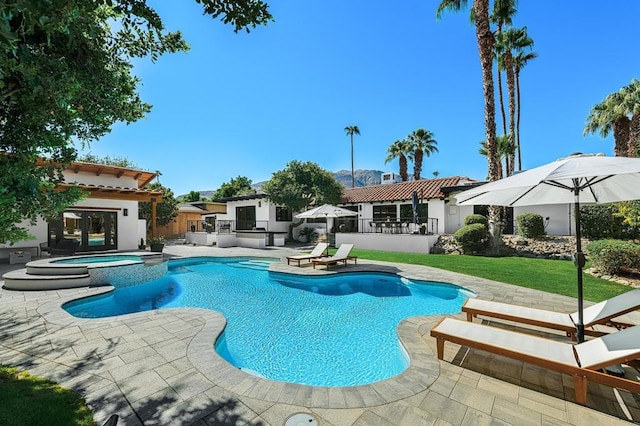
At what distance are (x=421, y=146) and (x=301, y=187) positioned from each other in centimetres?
1960

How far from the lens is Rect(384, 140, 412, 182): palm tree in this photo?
35.3 metres

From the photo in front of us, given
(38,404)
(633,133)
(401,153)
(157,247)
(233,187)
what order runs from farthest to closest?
(233,187) < (401,153) < (633,133) < (157,247) < (38,404)

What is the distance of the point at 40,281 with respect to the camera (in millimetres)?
8766

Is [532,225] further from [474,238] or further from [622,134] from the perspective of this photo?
[622,134]

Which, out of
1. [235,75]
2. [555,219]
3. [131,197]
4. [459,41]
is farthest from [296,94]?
[555,219]

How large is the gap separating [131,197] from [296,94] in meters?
13.1

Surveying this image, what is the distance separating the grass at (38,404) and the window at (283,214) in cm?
2122

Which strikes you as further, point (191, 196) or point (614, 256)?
point (191, 196)

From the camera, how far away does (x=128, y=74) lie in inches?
184

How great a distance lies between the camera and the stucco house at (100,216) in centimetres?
1648

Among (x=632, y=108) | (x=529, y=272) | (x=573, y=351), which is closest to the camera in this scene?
(x=573, y=351)

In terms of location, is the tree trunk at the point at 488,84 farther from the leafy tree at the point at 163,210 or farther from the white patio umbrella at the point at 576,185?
the leafy tree at the point at 163,210

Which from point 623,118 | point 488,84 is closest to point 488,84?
point 488,84

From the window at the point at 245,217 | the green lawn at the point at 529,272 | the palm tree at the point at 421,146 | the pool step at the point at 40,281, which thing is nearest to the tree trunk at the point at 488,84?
the green lawn at the point at 529,272
